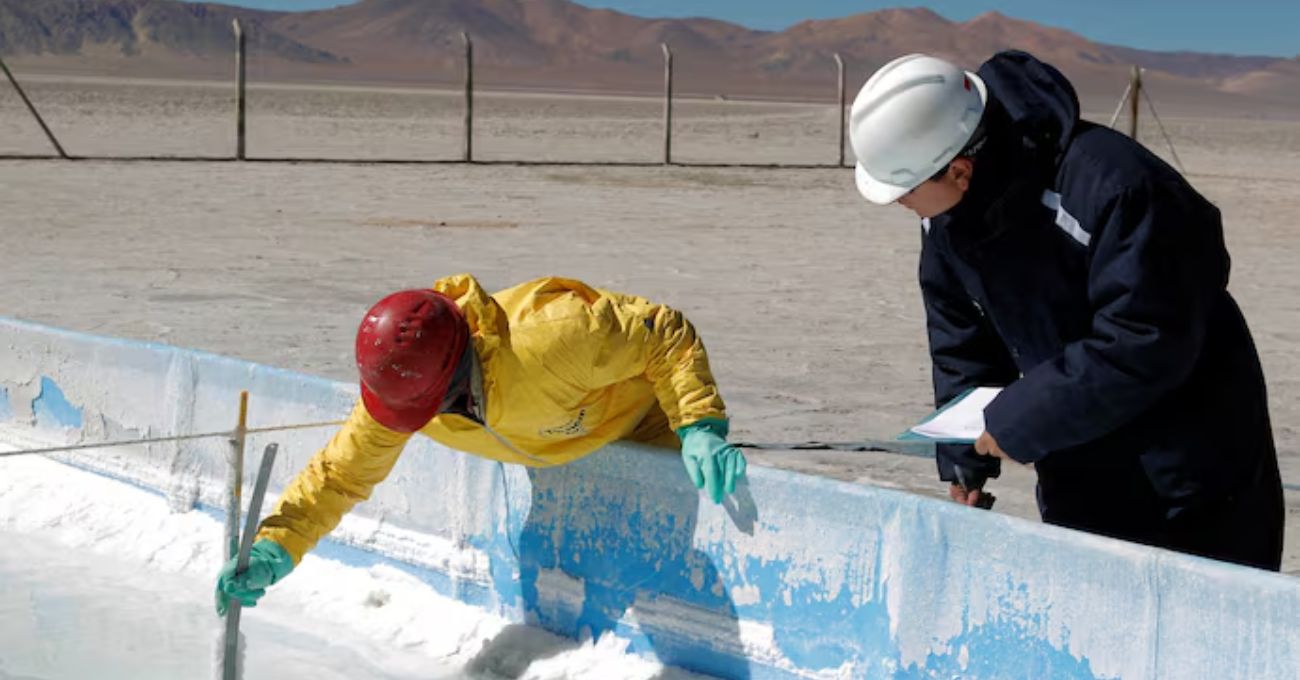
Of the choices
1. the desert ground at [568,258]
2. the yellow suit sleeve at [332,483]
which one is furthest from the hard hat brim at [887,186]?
the desert ground at [568,258]

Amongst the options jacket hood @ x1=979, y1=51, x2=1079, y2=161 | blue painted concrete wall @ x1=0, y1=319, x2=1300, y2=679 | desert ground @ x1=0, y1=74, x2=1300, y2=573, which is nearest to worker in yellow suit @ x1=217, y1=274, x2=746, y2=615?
blue painted concrete wall @ x1=0, y1=319, x2=1300, y2=679

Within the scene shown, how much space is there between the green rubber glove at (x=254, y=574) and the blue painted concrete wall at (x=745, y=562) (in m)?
0.79

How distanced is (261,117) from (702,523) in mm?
37545

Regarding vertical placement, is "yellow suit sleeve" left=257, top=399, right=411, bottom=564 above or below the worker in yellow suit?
below

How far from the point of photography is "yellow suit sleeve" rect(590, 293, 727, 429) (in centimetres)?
422

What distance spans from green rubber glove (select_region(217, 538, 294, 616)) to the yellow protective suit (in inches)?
1.3

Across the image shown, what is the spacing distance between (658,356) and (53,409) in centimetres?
284

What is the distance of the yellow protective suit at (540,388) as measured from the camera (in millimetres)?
4129

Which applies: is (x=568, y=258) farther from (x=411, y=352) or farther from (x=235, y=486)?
(x=411, y=352)

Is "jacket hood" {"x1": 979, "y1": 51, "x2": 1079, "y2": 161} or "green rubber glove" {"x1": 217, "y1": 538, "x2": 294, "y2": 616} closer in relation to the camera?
"jacket hood" {"x1": 979, "y1": 51, "x2": 1079, "y2": 161}

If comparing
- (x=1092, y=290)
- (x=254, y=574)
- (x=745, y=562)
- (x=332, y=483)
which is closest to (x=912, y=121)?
(x=1092, y=290)

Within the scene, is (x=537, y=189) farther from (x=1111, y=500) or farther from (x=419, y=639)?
(x=1111, y=500)

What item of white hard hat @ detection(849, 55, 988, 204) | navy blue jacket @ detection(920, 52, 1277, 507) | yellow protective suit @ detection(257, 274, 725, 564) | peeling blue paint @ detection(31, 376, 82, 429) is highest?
white hard hat @ detection(849, 55, 988, 204)

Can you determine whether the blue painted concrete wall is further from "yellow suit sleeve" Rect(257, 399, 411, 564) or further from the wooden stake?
"yellow suit sleeve" Rect(257, 399, 411, 564)
